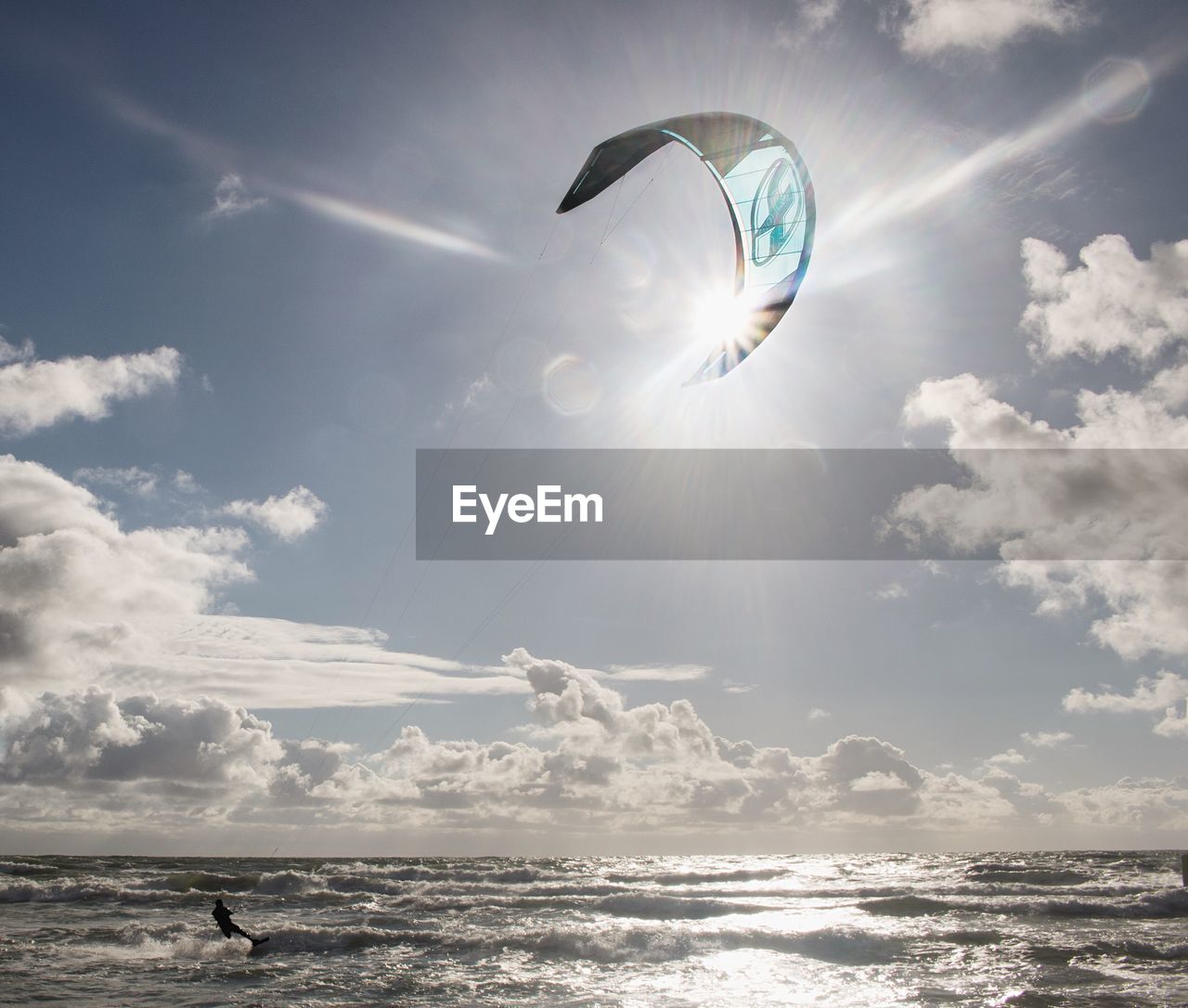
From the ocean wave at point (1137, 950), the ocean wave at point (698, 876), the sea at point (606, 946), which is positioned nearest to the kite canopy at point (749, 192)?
the sea at point (606, 946)

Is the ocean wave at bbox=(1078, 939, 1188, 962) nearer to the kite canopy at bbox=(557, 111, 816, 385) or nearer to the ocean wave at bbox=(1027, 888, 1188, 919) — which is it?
the ocean wave at bbox=(1027, 888, 1188, 919)

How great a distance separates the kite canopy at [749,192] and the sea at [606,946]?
9.04 m

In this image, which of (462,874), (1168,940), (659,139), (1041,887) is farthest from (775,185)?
(462,874)

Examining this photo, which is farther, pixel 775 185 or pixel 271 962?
pixel 271 962

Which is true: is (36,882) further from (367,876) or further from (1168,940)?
(1168,940)

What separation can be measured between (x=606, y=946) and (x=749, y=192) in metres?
13.0

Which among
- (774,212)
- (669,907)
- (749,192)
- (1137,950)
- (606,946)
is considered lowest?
(669,907)

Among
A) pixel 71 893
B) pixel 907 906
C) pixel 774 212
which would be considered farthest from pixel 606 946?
pixel 71 893

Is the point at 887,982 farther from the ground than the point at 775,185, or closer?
closer

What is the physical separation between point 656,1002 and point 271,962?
6.59 m

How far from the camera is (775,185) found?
11664mm

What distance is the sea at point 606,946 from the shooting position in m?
11.6

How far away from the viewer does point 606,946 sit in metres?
15.3

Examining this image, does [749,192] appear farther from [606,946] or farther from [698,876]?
[698,876]
